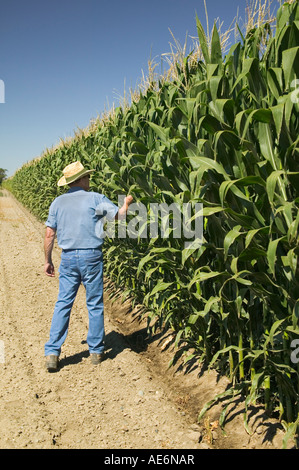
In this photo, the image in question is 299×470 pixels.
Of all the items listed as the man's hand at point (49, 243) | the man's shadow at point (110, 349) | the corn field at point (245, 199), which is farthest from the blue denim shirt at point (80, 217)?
the man's shadow at point (110, 349)

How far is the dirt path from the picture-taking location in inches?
107

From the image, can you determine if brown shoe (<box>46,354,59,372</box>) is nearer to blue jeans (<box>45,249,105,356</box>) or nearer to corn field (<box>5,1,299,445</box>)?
blue jeans (<box>45,249,105,356</box>)

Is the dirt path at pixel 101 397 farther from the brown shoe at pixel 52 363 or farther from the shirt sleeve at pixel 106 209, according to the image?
the shirt sleeve at pixel 106 209

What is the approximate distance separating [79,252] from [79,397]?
124 centimetres

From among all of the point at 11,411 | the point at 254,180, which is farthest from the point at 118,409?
the point at 254,180

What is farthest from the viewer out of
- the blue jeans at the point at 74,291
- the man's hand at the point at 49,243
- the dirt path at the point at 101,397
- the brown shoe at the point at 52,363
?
the man's hand at the point at 49,243

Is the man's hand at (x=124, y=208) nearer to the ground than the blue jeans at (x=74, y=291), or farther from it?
farther from it

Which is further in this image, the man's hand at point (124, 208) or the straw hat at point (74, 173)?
the straw hat at point (74, 173)

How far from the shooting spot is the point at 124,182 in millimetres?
4500

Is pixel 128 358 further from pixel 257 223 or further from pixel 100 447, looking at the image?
pixel 257 223

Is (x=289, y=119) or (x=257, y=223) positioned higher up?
(x=289, y=119)

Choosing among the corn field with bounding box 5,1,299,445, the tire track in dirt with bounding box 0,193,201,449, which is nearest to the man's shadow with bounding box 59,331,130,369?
the tire track in dirt with bounding box 0,193,201,449

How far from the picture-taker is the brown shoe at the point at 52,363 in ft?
12.1

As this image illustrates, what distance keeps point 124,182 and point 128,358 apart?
181cm
